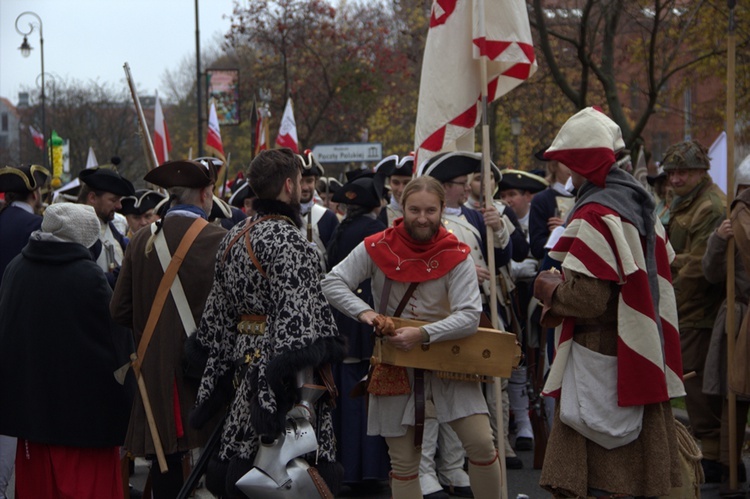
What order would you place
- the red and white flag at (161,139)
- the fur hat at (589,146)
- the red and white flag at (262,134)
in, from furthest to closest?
the red and white flag at (262,134) < the red and white flag at (161,139) < the fur hat at (589,146)

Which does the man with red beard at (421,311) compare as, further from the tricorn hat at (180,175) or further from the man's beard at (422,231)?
the tricorn hat at (180,175)

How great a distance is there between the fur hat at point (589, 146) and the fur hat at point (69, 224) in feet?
9.37

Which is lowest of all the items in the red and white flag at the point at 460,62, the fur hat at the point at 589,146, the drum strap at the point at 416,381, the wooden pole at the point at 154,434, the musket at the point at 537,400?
the musket at the point at 537,400

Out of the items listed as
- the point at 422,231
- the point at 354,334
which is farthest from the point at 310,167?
the point at 422,231

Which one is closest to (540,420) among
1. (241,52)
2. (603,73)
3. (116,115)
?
(603,73)

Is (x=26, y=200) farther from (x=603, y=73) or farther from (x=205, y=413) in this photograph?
(x=603, y=73)

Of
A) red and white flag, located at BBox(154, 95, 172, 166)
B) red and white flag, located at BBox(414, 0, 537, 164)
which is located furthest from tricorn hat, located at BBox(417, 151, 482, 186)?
red and white flag, located at BBox(154, 95, 172, 166)

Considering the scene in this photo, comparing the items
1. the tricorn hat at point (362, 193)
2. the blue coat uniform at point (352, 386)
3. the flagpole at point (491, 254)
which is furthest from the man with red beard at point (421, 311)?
the tricorn hat at point (362, 193)

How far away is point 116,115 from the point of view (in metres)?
54.1

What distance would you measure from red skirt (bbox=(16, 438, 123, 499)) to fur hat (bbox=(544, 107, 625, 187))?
10.9 feet

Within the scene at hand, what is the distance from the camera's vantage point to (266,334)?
5.54 m

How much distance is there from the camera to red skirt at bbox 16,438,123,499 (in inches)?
263

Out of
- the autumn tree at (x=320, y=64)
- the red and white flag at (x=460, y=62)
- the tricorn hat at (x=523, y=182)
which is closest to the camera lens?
the red and white flag at (x=460, y=62)

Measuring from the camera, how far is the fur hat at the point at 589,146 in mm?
5629
